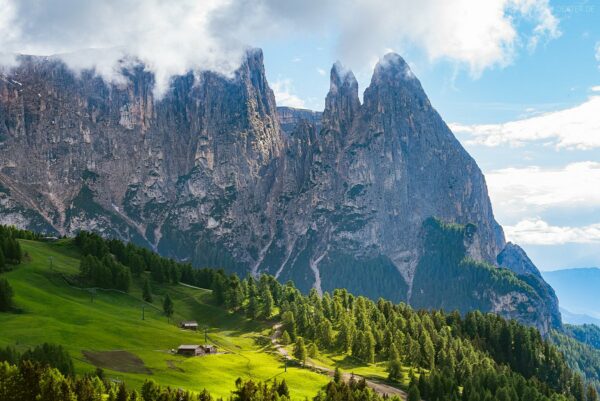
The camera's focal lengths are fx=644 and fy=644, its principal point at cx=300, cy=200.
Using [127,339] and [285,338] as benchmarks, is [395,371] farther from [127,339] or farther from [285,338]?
[127,339]

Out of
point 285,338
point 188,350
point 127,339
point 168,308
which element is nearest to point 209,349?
point 188,350

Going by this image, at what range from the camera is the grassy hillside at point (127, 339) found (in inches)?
5069

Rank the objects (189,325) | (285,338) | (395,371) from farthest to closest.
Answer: (189,325) < (285,338) < (395,371)

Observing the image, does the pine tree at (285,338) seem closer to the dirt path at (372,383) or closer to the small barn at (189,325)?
the dirt path at (372,383)

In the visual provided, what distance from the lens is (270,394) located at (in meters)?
114

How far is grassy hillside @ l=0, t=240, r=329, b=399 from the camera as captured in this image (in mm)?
128750

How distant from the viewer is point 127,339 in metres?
151

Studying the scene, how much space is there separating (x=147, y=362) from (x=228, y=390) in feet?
67.7

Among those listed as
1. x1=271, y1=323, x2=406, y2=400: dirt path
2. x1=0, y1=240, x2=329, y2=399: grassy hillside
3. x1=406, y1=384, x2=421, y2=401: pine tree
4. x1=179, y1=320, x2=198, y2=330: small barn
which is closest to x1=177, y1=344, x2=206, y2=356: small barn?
x1=0, y1=240, x2=329, y2=399: grassy hillside

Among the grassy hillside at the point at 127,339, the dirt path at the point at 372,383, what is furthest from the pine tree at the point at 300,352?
the grassy hillside at the point at 127,339

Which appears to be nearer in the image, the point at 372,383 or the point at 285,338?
the point at 372,383

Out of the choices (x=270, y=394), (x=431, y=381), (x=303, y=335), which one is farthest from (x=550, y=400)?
(x=270, y=394)

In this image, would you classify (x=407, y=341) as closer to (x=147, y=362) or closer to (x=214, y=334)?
(x=214, y=334)

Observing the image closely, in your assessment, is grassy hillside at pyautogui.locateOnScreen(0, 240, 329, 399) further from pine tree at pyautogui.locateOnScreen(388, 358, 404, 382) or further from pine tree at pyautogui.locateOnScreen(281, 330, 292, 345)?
pine tree at pyautogui.locateOnScreen(388, 358, 404, 382)
